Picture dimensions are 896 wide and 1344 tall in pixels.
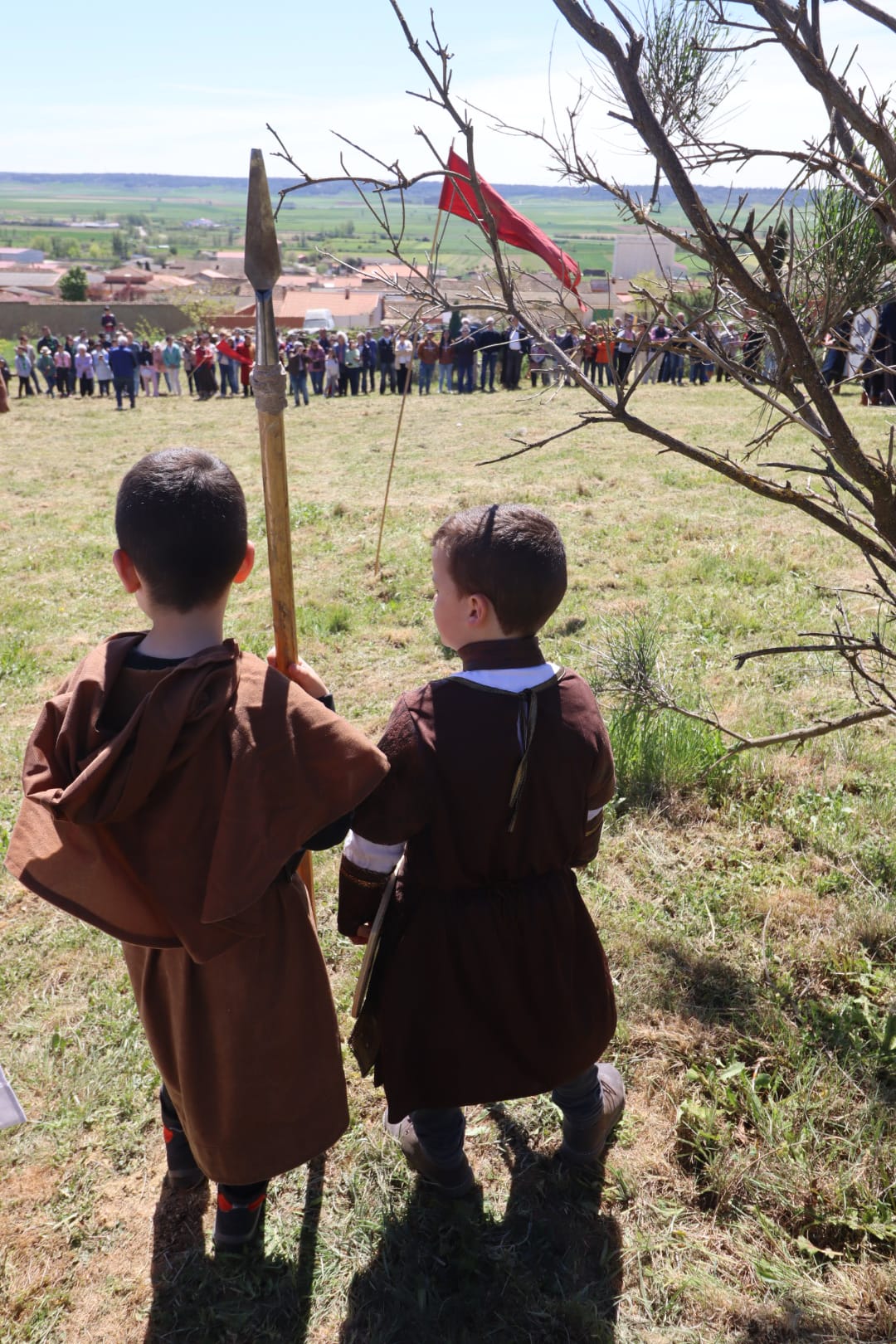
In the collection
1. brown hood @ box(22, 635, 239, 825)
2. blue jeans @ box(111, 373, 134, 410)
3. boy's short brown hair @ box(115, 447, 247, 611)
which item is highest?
boy's short brown hair @ box(115, 447, 247, 611)

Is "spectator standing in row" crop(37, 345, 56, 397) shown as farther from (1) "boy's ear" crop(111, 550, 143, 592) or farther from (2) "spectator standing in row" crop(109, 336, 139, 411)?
(1) "boy's ear" crop(111, 550, 143, 592)

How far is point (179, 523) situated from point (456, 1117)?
4.74 feet

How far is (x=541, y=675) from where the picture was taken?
5.59 ft

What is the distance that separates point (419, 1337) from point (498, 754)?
1228 mm

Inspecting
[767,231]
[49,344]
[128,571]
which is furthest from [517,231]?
[49,344]

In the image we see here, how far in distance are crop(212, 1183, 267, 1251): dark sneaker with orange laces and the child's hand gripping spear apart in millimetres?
1159

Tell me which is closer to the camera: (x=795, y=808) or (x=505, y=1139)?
(x=505, y=1139)

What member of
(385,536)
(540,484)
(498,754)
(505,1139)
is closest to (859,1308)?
(505,1139)

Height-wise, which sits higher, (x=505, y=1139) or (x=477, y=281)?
(x=477, y=281)

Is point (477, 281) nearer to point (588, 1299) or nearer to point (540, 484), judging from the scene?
point (588, 1299)

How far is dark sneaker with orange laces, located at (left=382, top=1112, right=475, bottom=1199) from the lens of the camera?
6.65ft

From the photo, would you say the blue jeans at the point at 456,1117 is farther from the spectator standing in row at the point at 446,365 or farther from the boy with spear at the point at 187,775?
the spectator standing in row at the point at 446,365

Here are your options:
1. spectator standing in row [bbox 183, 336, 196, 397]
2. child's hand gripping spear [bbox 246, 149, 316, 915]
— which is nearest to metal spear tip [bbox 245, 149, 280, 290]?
child's hand gripping spear [bbox 246, 149, 316, 915]

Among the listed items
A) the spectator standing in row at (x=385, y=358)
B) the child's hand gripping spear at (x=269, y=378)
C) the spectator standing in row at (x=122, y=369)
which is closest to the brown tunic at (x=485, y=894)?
the child's hand gripping spear at (x=269, y=378)
